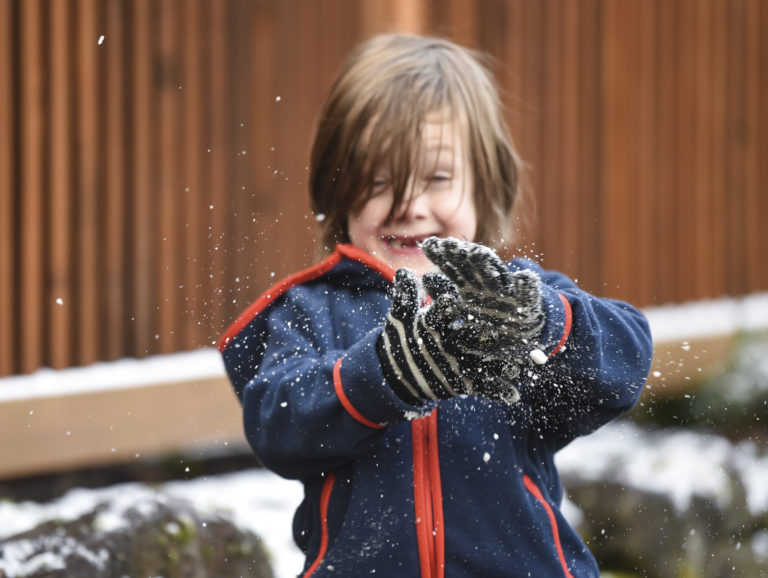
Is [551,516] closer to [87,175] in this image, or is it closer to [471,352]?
[471,352]

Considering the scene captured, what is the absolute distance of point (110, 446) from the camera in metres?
3.61

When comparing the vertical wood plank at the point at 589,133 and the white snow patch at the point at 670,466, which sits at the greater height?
the vertical wood plank at the point at 589,133

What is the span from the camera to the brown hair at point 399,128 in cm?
173

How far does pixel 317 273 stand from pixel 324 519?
37cm

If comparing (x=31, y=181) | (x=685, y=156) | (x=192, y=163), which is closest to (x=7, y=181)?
(x=31, y=181)

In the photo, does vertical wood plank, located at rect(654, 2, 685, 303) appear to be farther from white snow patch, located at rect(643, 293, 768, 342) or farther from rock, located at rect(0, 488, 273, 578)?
rock, located at rect(0, 488, 273, 578)

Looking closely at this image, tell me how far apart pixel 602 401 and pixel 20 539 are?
1.53m

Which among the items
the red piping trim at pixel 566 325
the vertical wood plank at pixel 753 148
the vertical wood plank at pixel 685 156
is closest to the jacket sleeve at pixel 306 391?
the red piping trim at pixel 566 325

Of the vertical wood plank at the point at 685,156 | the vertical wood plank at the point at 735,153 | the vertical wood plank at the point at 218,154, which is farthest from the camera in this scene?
the vertical wood plank at the point at 735,153

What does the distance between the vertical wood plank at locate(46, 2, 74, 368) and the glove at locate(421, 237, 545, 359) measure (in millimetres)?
2336

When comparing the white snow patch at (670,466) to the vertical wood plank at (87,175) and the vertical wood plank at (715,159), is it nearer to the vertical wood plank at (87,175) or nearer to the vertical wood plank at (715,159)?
the vertical wood plank at (715,159)

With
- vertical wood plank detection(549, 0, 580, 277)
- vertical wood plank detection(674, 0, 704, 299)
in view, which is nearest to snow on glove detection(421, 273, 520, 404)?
vertical wood plank detection(549, 0, 580, 277)

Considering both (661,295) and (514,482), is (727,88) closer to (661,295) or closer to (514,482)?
(661,295)

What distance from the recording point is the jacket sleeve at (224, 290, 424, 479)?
4.80ft
